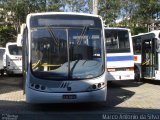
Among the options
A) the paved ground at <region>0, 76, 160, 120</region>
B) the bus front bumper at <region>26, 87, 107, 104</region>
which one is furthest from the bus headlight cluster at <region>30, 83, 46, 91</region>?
the paved ground at <region>0, 76, 160, 120</region>

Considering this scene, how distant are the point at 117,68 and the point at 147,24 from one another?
19921 mm

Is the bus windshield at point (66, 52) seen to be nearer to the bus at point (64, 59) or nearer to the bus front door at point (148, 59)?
the bus at point (64, 59)

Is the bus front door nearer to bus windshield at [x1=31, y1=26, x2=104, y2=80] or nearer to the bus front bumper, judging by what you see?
bus windshield at [x1=31, y1=26, x2=104, y2=80]


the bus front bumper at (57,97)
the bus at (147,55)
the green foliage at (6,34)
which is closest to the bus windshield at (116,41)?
the bus at (147,55)

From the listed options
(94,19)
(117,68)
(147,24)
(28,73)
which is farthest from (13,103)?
(147,24)

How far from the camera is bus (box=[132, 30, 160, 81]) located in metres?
22.4

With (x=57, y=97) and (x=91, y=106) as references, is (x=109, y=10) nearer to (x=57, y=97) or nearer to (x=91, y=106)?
(x=91, y=106)

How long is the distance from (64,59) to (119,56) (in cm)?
752

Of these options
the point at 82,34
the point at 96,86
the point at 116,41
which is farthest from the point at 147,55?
the point at 96,86

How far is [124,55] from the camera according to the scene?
21312 millimetres

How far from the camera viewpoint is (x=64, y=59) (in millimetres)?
14023

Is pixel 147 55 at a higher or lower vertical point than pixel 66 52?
lower

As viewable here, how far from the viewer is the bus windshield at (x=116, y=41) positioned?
70.3ft

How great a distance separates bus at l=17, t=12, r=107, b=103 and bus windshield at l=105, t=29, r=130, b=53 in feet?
22.2
